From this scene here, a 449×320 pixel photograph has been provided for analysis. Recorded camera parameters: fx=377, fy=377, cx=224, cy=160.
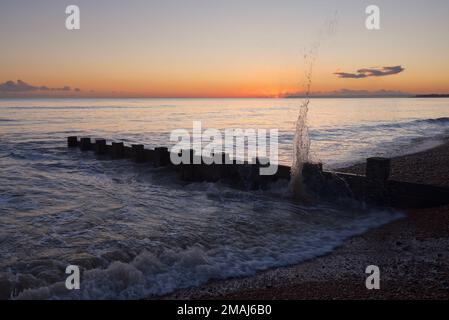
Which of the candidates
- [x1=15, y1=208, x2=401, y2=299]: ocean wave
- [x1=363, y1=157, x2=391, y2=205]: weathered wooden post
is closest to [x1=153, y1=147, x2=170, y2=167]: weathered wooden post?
[x1=15, y1=208, x2=401, y2=299]: ocean wave

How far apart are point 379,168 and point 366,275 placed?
12.5 feet

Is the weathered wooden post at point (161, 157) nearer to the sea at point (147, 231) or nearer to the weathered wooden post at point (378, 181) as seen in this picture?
the sea at point (147, 231)

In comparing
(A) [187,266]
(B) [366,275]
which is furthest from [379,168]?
(A) [187,266]

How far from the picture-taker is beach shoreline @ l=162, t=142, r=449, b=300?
4.74m

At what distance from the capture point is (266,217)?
8.30m

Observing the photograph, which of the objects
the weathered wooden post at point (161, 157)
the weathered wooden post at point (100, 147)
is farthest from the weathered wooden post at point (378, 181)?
the weathered wooden post at point (100, 147)

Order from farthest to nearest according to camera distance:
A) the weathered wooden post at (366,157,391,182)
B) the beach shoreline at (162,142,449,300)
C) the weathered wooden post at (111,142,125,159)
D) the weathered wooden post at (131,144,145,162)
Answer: the weathered wooden post at (111,142,125,159)
the weathered wooden post at (131,144,145,162)
the weathered wooden post at (366,157,391,182)
the beach shoreline at (162,142,449,300)

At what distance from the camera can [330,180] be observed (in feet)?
31.0

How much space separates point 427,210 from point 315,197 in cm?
266

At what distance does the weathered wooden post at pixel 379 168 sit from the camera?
8.39m

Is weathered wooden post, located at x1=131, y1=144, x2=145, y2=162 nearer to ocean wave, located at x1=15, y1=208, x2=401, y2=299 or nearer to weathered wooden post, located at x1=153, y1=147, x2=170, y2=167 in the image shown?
weathered wooden post, located at x1=153, y1=147, x2=170, y2=167

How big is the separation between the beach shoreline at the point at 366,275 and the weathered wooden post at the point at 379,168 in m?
1.35
